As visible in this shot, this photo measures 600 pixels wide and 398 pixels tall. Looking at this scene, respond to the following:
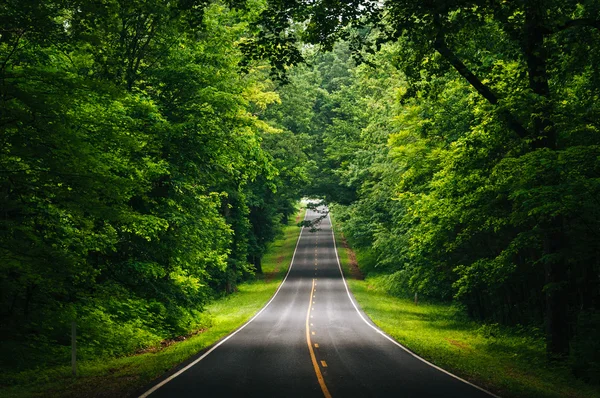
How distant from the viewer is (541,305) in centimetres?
2056

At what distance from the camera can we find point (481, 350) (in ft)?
58.2

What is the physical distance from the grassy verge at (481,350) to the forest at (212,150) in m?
0.86

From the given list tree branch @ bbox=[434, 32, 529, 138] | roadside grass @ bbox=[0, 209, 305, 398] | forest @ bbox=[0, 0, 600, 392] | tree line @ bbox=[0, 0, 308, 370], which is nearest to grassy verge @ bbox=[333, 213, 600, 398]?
forest @ bbox=[0, 0, 600, 392]

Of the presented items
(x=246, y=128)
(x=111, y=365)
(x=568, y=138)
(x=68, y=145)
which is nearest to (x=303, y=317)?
(x=246, y=128)

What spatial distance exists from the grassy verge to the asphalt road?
2.22 feet

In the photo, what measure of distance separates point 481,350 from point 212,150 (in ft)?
39.4

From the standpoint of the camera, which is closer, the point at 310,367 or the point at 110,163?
the point at 310,367

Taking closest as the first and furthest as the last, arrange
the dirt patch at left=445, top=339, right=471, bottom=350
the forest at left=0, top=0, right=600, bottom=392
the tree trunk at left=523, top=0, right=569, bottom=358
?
the forest at left=0, top=0, right=600, bottom=392 → the tree trunk at left=523, top=0, right=569, bottom=358 → the dirt patch at left=445, top=339, right=471, bottom=350

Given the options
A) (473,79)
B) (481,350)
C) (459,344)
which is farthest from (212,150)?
(481,350)

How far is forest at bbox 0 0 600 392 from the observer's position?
1081 centimetres

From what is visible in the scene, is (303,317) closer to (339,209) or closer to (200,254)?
(200,254)

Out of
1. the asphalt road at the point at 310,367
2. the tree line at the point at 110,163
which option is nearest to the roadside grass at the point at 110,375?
the asphalt road at the point at 310,367

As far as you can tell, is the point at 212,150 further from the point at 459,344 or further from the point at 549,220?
the point at 549,220

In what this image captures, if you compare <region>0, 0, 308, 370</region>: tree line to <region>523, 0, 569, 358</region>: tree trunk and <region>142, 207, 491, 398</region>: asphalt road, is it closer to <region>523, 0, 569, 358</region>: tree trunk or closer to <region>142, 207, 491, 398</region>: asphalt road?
<region>142, 207, 491, 398</region>: asphalt road
